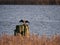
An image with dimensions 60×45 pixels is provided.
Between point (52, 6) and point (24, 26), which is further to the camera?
point (52, 6)

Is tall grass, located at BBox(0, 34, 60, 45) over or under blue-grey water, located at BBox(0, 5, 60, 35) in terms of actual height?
over

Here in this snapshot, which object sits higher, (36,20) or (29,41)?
(29,41)

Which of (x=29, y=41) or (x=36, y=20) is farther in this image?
(x=36, y=20)

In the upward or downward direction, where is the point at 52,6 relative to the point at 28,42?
downward

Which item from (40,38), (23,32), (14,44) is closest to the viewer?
(14,44)

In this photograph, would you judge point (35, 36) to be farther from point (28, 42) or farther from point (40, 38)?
point (28, 42)

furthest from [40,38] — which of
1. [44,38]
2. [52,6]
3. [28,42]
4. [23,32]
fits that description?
[52,6]

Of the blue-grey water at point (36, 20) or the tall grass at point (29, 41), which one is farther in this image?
the blue-grey water at point (36, 20)

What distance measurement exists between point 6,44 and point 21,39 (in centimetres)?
38

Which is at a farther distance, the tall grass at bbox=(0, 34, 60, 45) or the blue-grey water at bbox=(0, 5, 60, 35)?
the blue-grey water at bbox=(0, 5, 60, 35)

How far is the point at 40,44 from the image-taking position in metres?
7.82

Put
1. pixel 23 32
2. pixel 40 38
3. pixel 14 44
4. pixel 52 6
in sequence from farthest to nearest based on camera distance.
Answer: pixel 52 6 → pixel 23 32 → pixel 40 38 → pixel 14 44

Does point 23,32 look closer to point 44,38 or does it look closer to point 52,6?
point 44,38

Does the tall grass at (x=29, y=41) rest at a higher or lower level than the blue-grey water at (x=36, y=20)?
higher
